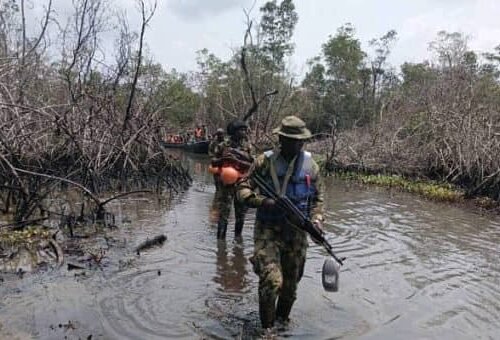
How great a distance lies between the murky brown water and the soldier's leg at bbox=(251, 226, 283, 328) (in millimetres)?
355

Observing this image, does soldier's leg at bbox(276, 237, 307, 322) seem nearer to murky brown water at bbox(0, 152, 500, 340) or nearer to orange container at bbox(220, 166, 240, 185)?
murky brown water at bbox(0, 152, 500, 340)

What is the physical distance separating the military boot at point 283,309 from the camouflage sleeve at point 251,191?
3.56 feet

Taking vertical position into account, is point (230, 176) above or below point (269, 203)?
above

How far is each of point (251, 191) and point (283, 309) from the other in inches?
51.2

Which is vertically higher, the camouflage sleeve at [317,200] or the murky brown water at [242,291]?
the camouflage sleeve at [317,200]

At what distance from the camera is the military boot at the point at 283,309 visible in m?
5.61

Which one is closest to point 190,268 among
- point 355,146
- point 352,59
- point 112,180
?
point 112,180

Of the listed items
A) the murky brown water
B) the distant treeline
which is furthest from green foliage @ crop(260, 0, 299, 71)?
the murky brown water

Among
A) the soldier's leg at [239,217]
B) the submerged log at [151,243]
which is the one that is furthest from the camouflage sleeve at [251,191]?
the soldier's leg at [239,217]

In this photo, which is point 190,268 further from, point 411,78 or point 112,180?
point 411,78

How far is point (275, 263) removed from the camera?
5156 millimetres

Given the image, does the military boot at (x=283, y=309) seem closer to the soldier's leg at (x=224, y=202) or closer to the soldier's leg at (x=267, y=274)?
the soldier's leg at (x=267, y=274)

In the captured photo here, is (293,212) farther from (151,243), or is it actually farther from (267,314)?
(151,243)

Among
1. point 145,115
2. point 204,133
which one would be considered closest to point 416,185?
point 145,115
